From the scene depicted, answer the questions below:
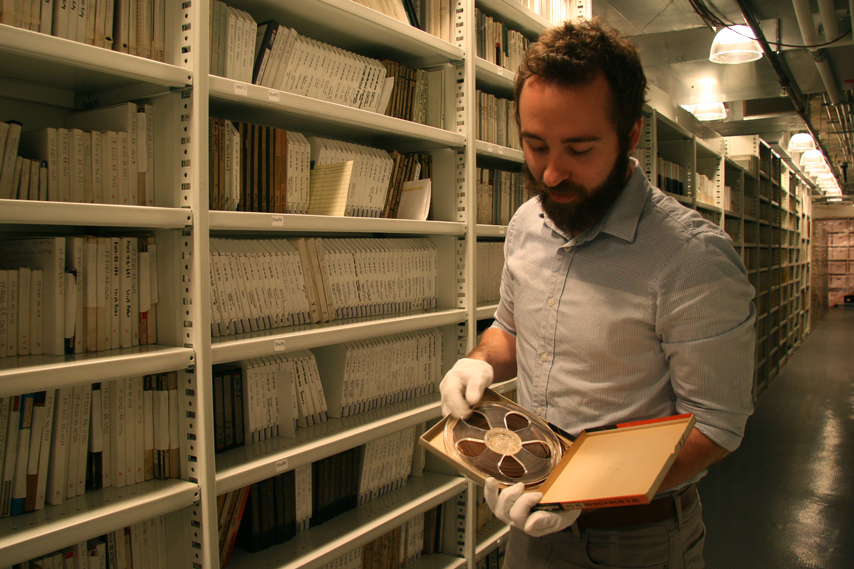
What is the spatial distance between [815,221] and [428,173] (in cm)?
1916

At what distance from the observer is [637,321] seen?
1124mm

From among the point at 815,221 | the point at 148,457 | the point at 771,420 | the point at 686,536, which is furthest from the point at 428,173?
the point at 815,221

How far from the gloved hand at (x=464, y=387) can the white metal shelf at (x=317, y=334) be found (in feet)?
1.74

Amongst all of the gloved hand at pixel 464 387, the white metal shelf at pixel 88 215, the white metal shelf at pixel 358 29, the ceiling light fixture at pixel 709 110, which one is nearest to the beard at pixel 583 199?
the gloved hand at pixel 464 387

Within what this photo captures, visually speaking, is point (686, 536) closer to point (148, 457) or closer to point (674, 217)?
point (674, 217)

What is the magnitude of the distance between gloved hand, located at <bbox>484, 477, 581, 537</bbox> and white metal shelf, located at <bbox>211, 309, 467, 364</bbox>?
76cm

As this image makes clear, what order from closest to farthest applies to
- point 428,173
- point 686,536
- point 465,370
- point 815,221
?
point 686,536 → point 465,370 → point 428,173 → point 815,221

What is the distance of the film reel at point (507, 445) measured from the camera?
105 centimetres

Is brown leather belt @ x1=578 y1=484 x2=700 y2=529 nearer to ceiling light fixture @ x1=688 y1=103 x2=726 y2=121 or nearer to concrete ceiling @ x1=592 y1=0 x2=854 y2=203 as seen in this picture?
concrete ceiling @ x1=592 y1=0 x2=854 y2=203

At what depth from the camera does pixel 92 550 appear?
1.38 meters

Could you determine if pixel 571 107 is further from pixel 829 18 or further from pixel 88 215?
pixel 829 18

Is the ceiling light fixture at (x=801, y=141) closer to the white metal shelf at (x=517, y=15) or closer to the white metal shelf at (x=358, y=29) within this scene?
the white metal shelf at (x=517, y=15)

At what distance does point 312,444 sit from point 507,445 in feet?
2.64

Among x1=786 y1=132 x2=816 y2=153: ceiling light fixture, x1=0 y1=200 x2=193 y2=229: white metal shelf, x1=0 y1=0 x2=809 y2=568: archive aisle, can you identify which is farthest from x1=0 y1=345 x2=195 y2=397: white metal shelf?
x1=786 y1=132 x2=816 y2=153: ceiling light fixture
